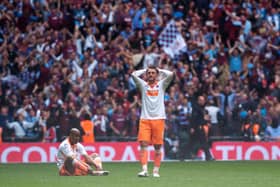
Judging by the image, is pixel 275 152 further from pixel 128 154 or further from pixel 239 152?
pixel 128 154

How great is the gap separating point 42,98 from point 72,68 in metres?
1.76

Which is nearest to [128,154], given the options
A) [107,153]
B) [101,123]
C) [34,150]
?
[107,153]

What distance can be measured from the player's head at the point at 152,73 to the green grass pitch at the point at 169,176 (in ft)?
6.66

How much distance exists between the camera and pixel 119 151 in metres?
27.5

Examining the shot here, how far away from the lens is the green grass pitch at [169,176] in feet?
54.0

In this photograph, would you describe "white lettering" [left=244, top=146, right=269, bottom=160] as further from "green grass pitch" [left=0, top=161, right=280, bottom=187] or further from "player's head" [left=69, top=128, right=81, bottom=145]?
"player's head" [left=69, top=128, right=81, bottom=145]

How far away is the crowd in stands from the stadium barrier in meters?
0.25

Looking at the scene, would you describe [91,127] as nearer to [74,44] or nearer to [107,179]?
[74,44]

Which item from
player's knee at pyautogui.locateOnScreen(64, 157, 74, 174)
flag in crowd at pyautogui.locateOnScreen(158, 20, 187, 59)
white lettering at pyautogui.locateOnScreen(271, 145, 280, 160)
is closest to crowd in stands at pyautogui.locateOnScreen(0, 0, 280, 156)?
flag in crowd at pyautogui.locateOnScreen(158, 20, 187, 59)

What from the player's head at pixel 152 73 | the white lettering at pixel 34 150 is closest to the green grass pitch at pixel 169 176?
the player's head at pixel 152 73

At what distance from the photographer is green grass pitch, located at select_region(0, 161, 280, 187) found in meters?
16.5

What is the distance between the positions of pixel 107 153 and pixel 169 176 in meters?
8.59

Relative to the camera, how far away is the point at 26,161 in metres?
26.8

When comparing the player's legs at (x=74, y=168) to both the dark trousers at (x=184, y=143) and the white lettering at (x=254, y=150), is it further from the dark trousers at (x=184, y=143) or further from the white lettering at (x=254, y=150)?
the white lettering at (x=254, y=150)
